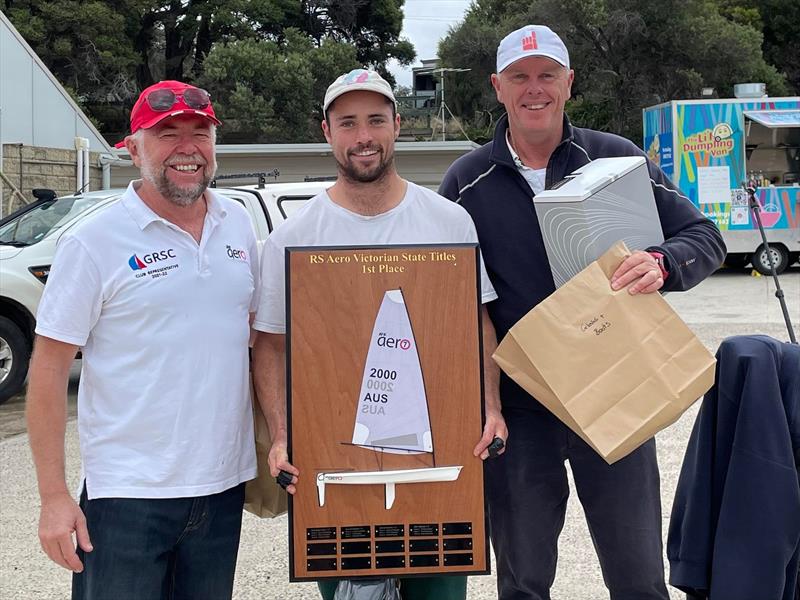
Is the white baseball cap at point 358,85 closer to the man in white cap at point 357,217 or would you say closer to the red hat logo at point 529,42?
the man in white cap at point 357,217

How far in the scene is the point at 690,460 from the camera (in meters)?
2.36

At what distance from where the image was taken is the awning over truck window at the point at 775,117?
1518 cm

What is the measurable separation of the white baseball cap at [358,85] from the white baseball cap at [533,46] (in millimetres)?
469

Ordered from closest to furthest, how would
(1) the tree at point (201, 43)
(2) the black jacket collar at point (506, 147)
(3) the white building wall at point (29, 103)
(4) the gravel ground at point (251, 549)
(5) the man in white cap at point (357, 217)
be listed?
(5) the man in white cap at point (357, 217) < (2) the black jacket collar at point (506, 147) < (4) the gravel ground at point (251, 549) < (3) the white building wall at point (29, 103) < (1) the tree at point (201, 43)

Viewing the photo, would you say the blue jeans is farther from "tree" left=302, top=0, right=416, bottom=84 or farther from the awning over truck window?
"tree" left=302, top=0, right=416, bottom=84

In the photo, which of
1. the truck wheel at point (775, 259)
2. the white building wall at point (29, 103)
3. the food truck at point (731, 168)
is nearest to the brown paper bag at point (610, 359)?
the food truck at point (731, 168)

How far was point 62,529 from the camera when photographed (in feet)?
6.76

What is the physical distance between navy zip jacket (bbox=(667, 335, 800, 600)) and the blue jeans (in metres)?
1.27

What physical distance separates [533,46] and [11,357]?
602cm

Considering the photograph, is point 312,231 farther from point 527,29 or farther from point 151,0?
point 151,0

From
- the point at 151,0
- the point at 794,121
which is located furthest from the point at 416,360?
the point at 151,0

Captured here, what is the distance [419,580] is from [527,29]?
1717mm

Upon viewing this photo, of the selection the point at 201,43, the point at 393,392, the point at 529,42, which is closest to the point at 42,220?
the point at 529,42

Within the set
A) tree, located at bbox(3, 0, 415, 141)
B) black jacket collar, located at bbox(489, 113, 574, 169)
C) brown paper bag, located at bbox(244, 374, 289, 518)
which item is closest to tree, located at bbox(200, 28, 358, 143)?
tree, located at bbox(3, 0, 415, 141)
